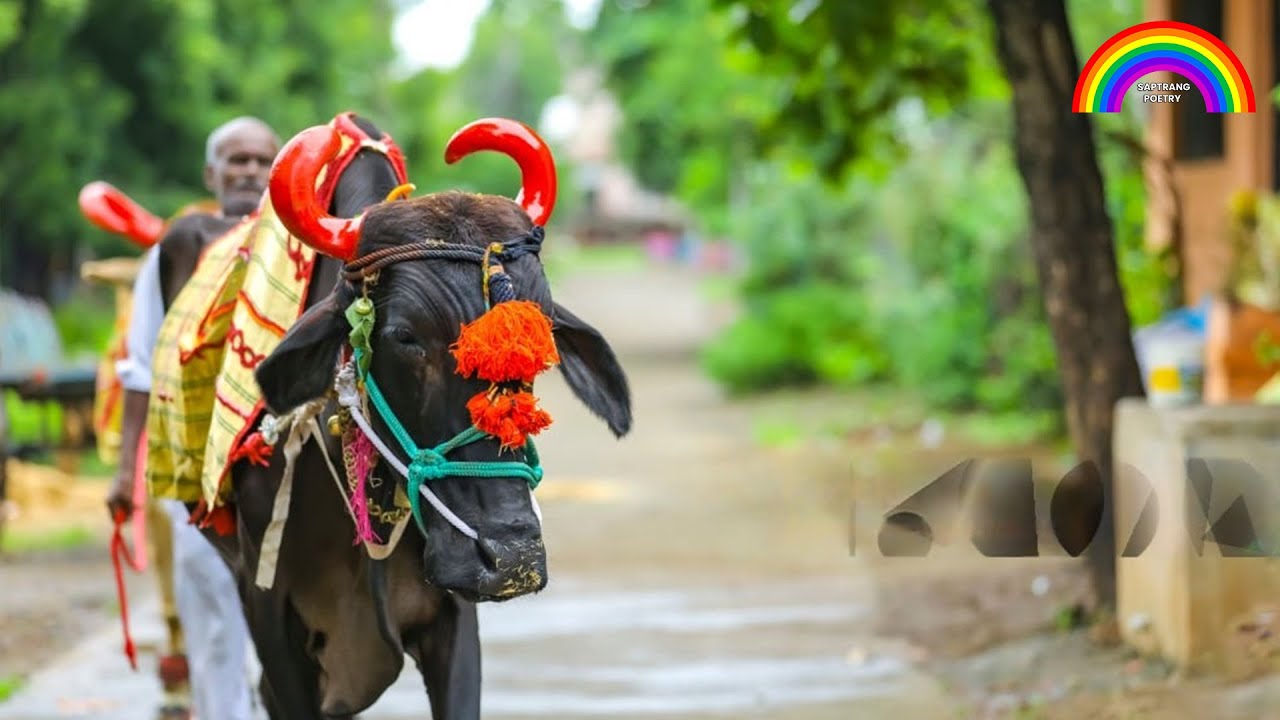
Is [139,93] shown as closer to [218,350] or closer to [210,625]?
[210,625]

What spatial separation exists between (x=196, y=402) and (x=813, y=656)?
167 inches

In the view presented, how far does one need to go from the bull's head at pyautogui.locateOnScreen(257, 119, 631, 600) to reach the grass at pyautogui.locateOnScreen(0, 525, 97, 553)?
9.29m

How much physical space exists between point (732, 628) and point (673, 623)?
0.36 meters

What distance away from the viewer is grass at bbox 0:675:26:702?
8203mm

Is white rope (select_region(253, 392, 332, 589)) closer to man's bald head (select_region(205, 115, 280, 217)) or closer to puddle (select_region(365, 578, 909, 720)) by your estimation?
man's bald head (select_region(205, 115, 280, 217))

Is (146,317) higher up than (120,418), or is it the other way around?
(146,317)

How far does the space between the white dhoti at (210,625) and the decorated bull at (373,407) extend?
0.71 m

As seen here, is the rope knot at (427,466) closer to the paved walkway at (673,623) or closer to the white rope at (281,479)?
the white rope at (281,479)

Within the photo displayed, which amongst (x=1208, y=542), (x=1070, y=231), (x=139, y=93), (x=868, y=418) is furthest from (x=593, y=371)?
(x=139, y=93)

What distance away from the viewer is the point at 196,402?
18.0 feet

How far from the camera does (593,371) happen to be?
450 cm

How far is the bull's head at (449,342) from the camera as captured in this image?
3945 mm

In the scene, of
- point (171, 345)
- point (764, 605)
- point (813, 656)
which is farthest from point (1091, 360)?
point (171, 345)

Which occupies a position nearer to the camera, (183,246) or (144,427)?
(183,246)
